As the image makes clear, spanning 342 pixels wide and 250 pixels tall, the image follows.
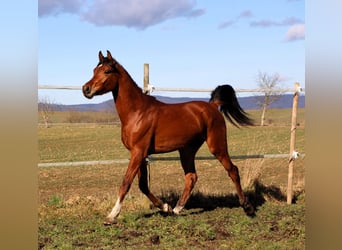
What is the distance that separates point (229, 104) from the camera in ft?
18.4

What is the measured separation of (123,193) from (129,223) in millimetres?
357

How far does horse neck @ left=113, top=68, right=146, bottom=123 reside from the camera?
4.83 m

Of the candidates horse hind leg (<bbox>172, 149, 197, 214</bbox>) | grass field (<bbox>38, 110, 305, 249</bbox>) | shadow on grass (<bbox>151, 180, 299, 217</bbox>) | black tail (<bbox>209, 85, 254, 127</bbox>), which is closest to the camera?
grass field (<bbox>38, 110, 305, 249</bbox>)

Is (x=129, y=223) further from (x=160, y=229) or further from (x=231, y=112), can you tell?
(x=231, y=112)

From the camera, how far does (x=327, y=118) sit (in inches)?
39.1

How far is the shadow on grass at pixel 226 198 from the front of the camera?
5699mm

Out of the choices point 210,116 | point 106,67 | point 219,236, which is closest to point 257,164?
point 210,116

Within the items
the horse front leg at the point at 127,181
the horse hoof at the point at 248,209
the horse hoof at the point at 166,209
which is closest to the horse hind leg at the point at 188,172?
the horse hoof at the point at 166,209

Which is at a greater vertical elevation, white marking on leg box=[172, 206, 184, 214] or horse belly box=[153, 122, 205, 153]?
horse belly box=[153, 122, 205, 153]

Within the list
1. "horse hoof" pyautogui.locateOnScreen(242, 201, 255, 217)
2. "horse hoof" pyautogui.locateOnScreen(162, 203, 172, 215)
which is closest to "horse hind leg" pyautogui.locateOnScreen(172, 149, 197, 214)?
"horse hoof" pyautogui.locateOnScreen(162, 203, 172, 215)

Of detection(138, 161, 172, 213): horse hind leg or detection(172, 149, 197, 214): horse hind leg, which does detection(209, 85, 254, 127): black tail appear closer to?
detection(172, 149, 197, 214): horse hind leg

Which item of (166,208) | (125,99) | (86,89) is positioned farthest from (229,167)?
(86,89)

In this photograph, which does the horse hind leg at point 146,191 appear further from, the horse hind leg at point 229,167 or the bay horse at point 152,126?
the horse hind leg at point 229,167

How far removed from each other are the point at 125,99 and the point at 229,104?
1589 millimetres
